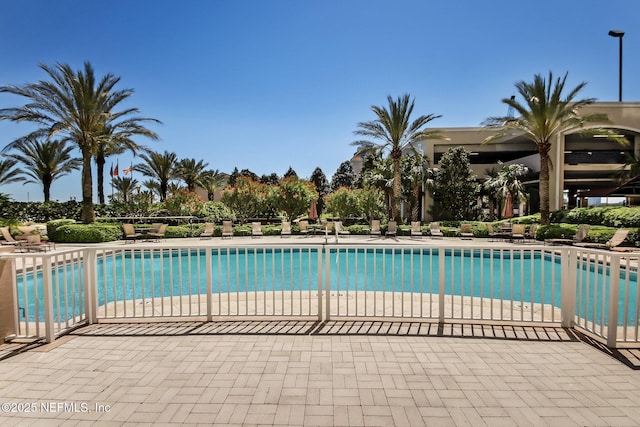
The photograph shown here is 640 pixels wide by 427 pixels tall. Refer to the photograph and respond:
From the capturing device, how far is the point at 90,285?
4473mm

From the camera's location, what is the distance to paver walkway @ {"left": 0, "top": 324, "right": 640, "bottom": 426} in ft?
8.11

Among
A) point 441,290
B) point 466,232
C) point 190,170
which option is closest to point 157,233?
point 441,290

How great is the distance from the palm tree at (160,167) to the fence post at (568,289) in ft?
93.3

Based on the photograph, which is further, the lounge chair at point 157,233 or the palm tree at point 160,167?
the palm tree at point 160,167

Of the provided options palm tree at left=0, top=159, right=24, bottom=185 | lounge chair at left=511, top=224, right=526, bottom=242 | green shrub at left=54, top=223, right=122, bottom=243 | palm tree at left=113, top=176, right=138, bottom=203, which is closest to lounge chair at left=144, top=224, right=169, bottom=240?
green shrub at left=54, top=223, right=122, bottom=243

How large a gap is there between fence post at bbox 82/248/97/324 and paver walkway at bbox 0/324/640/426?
52 centimetres

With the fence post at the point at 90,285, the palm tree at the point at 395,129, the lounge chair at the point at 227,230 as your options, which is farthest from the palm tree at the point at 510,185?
the fence post at the point at 90,285

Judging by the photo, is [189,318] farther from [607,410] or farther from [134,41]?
[134,41]

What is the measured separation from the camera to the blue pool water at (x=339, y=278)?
4.39m

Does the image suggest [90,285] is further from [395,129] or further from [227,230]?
[395,129]

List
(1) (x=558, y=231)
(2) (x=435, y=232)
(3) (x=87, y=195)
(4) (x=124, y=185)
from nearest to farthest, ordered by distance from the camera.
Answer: (1) (x=558, y=231) < (3) (x=87, y=195) < (2) (x=435, y=232) < (4) (x=124, y=185)

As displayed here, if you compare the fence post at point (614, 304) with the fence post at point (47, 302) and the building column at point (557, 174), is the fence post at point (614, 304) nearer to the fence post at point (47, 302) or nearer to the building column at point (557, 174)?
the fence post at point (47, 302)

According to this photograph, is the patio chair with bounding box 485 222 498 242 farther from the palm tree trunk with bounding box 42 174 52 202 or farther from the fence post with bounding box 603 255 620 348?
the palm tree trunk with bounding box 42 174 52 202

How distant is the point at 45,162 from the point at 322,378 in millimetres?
28227
